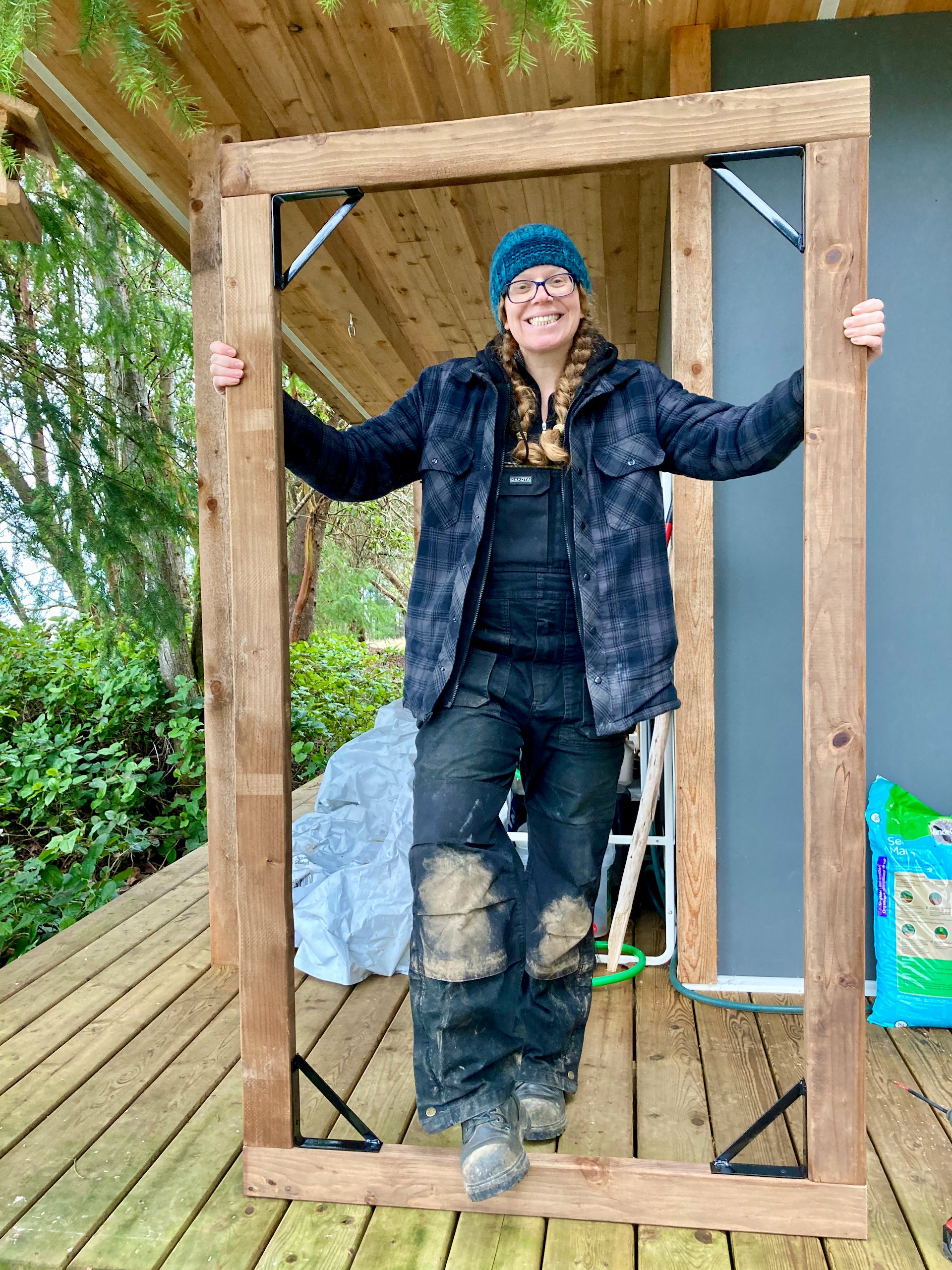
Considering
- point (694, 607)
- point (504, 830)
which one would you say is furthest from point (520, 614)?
point (694, 607)

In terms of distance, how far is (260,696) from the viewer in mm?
1769

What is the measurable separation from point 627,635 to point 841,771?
1.40 ft

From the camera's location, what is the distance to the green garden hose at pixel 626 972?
2.62 metres

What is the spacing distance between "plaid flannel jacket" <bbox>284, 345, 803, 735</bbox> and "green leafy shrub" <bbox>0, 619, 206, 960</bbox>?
2.49 meters

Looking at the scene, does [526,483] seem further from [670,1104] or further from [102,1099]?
[102,1099]

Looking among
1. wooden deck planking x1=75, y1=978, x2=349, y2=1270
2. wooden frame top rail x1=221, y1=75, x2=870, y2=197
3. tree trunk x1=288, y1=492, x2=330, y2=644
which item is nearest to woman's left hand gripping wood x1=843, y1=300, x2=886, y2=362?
wooden frame top rail x1=221, y1=75, x2=870, y2=197

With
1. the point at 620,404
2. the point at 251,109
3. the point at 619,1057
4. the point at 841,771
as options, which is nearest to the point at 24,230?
the point at 251,109

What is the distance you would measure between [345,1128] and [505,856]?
73 centimetres

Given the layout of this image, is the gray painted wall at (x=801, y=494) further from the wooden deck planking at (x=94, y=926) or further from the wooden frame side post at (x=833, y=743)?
the wooden deck planking at (x=94, y=926)

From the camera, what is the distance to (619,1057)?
2.22 m

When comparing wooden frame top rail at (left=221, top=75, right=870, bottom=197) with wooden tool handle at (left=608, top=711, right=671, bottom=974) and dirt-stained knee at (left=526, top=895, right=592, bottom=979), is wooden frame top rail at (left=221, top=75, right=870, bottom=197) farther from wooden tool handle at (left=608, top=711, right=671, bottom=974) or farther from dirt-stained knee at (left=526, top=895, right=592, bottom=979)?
wooden tool handle at (left=608, top=711, right=671, bottom=974)

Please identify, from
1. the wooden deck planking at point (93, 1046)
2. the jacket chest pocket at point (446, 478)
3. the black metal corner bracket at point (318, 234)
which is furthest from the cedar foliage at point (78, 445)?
the jacket chest pocket at point (446, 478)

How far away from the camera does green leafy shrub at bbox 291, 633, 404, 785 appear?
6.91 metres

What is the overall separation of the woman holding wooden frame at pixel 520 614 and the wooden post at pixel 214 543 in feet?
3.09
